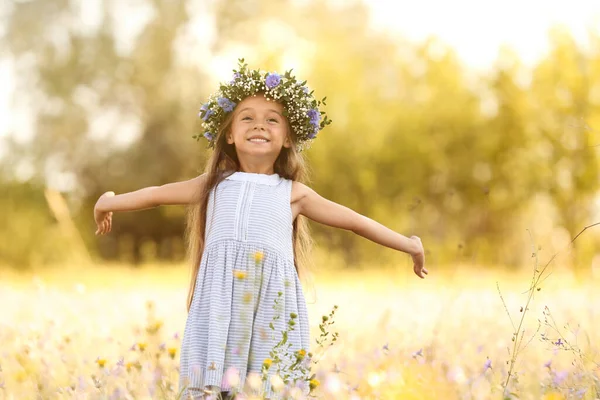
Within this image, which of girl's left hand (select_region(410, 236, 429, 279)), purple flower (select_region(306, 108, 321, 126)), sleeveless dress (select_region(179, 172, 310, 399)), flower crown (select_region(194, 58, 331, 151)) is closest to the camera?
sleeveless dress (select_region(179, 172, 310, 399))

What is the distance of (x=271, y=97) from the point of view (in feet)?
13.0

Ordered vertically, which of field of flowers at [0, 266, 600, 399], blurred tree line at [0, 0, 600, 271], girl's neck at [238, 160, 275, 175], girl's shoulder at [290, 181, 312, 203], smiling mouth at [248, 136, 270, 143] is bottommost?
field of flowers at [0, 266, 600, 399]

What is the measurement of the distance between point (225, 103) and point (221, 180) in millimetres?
383

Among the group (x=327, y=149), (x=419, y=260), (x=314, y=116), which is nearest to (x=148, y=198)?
(x=314, y=116)

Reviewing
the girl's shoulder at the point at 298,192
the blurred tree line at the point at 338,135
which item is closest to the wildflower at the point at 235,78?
the girl's shoulder at the point at 298,192

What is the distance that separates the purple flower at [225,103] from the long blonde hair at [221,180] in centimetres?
4

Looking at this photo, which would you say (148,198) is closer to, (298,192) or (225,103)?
(225,103)

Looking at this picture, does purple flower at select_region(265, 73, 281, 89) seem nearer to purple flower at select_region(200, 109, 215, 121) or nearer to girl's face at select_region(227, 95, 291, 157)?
girl's face at select_region(227, 95, 291, 157)

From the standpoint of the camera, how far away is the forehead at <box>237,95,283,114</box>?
396 centimetres

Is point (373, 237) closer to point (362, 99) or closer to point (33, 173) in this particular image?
point (362, 99)

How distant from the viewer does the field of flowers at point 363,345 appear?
321 cm

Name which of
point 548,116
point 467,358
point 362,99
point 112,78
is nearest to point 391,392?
point 467,358

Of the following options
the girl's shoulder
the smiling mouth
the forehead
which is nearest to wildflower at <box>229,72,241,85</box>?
the forehead

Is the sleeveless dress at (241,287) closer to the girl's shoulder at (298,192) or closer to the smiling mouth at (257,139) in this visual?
the girl's shoulder at (298,192)
